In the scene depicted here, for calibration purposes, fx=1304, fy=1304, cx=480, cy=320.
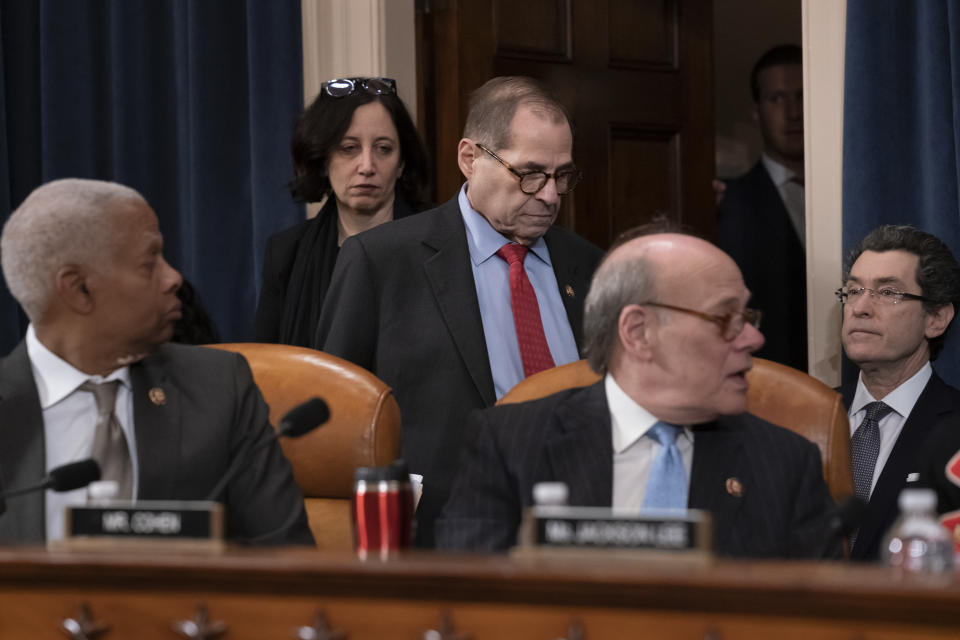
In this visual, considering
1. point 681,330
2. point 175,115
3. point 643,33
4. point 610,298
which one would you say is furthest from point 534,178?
point 175,115

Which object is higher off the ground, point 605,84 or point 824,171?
point 605,84

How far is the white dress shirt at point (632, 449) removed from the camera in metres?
2.17

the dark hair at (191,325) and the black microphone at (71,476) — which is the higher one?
the dark hair at (191,325)

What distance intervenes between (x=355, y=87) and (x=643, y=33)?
131cm

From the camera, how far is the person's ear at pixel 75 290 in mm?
2162

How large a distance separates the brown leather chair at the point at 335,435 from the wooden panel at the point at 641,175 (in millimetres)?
1931

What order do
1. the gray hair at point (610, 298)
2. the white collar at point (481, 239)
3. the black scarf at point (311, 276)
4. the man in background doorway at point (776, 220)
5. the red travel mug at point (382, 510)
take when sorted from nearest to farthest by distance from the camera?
the red travel mug at point (382, 510) → the gray hair at point (610, 298) → the white collar at point (481, 239) → the black scarf at point (311, 276) → the man in background doorway at point (776, 220)

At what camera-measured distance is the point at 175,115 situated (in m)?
4.47

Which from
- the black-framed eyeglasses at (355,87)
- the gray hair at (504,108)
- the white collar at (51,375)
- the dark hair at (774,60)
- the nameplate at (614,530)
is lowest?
the nameplate at (614,530)

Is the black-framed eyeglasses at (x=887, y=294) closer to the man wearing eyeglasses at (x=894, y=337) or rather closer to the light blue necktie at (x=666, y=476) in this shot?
the man wearing eyeglasses at (x=894, y=337)

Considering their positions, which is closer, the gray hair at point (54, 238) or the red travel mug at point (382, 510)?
the red travel mug at point (382, 510)

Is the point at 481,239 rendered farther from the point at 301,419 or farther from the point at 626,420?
the point at 301,419

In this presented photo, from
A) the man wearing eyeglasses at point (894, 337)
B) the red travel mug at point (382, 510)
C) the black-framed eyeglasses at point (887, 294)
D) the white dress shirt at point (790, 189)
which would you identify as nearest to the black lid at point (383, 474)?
the red travel mug at point (382, 510)

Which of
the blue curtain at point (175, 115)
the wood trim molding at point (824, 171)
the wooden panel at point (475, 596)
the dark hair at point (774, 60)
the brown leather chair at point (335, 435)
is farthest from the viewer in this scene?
the dark hair at point (774, 60)
